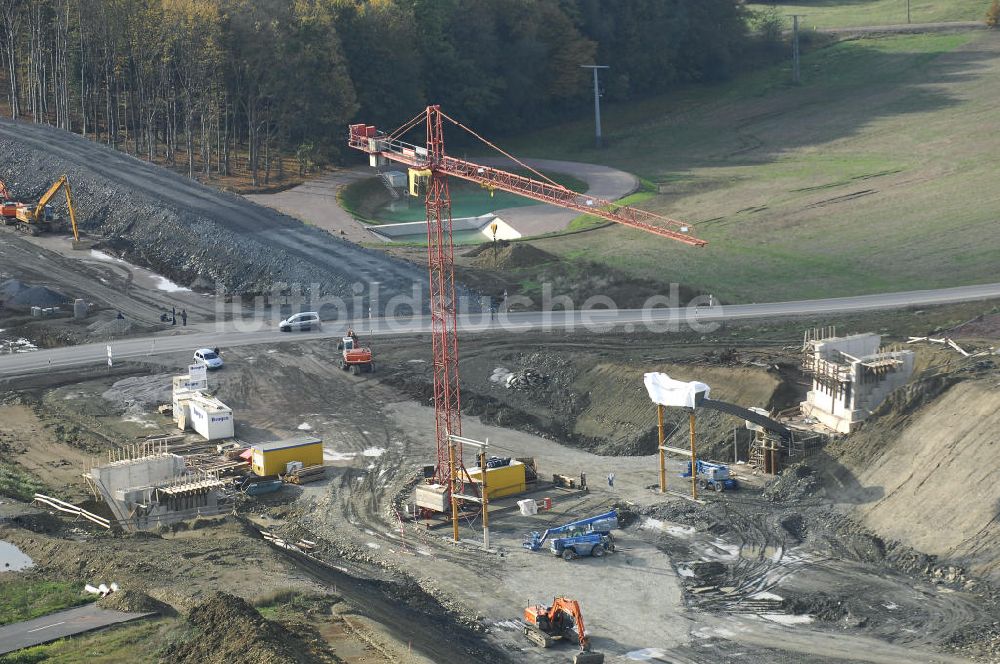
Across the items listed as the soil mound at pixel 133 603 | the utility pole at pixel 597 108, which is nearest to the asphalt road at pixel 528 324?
the soil mound at pixel 133 603

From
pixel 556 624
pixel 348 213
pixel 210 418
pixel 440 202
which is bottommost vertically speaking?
pixel 556 624

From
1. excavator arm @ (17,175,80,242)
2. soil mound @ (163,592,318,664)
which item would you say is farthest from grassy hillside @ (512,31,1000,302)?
soil mound @ (163,592,318,664)

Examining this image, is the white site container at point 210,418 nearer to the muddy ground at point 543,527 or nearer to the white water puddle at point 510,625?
the muddy ground at point 543,527

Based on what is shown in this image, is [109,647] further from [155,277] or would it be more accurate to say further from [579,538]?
[155,277]

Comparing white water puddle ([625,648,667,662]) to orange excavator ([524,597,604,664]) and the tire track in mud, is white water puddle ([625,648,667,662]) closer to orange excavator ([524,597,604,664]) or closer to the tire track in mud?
orange excavator ([524,597,604,664])

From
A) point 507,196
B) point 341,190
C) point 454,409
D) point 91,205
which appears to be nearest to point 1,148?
point 91,205

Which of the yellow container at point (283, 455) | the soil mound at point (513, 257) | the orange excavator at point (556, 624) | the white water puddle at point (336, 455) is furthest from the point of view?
the soil mound at point (513, 257)

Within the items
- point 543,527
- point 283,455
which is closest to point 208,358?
point 283,455

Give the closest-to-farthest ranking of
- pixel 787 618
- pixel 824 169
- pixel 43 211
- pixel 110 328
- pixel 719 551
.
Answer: pixel 787 618, pixel 719 551, pixel 110 328, pixel 43 211, pixel 824 169
